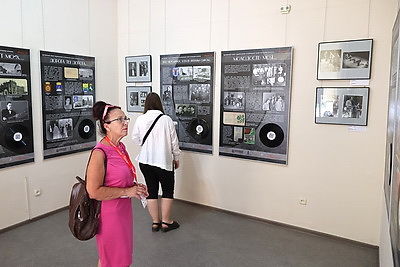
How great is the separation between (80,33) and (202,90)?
6.48ft

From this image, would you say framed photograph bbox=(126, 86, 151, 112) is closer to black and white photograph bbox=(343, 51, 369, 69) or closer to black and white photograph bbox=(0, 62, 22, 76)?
black and white photograph bbox=(0, 62, 22, 76)

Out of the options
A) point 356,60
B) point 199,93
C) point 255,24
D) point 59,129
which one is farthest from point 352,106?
point 59,129

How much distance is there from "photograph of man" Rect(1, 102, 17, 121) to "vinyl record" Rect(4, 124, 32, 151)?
109mm

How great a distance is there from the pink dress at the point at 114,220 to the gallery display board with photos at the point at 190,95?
238 centimetres

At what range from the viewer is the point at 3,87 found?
354 centimetres

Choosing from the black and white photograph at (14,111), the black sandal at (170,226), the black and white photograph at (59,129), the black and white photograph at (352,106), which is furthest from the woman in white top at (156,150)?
the black and white photograph at (352,106)

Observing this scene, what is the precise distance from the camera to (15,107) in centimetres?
368

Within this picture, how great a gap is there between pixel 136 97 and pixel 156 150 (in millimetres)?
1757

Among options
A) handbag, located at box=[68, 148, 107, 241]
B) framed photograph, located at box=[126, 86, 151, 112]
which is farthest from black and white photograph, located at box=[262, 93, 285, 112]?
handbag, located at box=[68, 148, 107, 241]

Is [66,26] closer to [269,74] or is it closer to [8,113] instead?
[8,113]

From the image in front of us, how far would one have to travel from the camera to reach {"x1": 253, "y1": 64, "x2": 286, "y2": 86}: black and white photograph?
12.0ft

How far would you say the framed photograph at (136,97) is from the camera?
193 inches

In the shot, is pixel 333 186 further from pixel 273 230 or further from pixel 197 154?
pixel 197 154

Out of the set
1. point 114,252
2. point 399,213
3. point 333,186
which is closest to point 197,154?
point 333,186
